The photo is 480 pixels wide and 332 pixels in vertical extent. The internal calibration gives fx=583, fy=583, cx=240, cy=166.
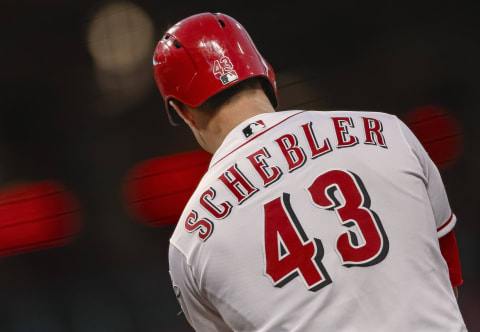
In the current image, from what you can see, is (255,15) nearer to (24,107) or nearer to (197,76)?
(24,107)

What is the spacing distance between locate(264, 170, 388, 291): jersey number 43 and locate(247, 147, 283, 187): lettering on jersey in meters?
0.05

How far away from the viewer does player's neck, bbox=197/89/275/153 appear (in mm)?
1314

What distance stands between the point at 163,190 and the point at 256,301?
3.45 m

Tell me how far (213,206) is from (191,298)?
210 mm

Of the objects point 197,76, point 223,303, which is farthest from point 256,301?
point 197,76

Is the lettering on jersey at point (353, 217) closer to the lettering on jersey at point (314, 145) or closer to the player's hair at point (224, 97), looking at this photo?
the lettering on jersey at point (314, 145)

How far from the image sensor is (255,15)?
446 cm

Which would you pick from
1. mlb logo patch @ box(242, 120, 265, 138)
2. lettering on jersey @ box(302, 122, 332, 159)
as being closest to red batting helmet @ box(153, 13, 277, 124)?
mlb logo patch @ box(242, 120, 265, 138)

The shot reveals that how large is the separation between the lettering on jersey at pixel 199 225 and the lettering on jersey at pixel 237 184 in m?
0.07

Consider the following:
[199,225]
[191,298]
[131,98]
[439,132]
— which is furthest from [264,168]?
[131,98]

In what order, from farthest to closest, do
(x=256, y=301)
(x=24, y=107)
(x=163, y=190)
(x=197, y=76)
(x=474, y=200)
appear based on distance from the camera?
(x=24, y=107)
(x=163, y=190)
(x=474, y=200)
(x=197, y=76)
(x=256, y=301)

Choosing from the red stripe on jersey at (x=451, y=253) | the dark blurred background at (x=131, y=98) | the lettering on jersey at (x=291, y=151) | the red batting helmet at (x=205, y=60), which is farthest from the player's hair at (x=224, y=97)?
the dark blurred background at (x=131, y=98)

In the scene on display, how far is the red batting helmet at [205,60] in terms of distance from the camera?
141 centimetres

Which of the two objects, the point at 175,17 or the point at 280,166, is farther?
the point at 175,17
